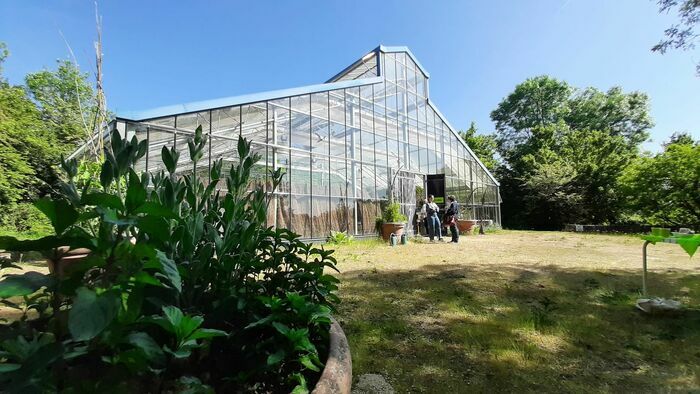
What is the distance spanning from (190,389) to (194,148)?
96cm

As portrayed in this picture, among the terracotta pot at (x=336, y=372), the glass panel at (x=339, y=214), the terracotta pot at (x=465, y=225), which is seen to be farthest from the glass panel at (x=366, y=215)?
the terracotta pot at (x=336, y=372)

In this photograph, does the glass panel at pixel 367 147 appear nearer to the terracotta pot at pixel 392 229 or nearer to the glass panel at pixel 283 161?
the terracotta pot at pixel 392 229

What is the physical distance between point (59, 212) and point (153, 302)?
28cm

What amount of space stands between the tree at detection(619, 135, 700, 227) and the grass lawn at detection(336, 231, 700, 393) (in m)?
11.5

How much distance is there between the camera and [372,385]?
73.5 inches

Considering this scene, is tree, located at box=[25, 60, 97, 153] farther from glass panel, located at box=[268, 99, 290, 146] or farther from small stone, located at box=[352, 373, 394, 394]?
small stone, located at box=[352, 373, 394, 394]

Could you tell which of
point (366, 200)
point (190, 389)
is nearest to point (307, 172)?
point (366, 200)

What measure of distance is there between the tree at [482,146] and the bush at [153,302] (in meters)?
28.3

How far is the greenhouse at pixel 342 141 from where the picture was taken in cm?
778

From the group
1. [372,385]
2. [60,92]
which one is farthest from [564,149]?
[60,92]

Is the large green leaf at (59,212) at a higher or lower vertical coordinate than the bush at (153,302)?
higher

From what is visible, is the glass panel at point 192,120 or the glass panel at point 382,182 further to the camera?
the glass panel at point 382,182

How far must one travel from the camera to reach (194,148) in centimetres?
138

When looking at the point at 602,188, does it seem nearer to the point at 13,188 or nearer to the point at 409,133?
the point at 409,133
